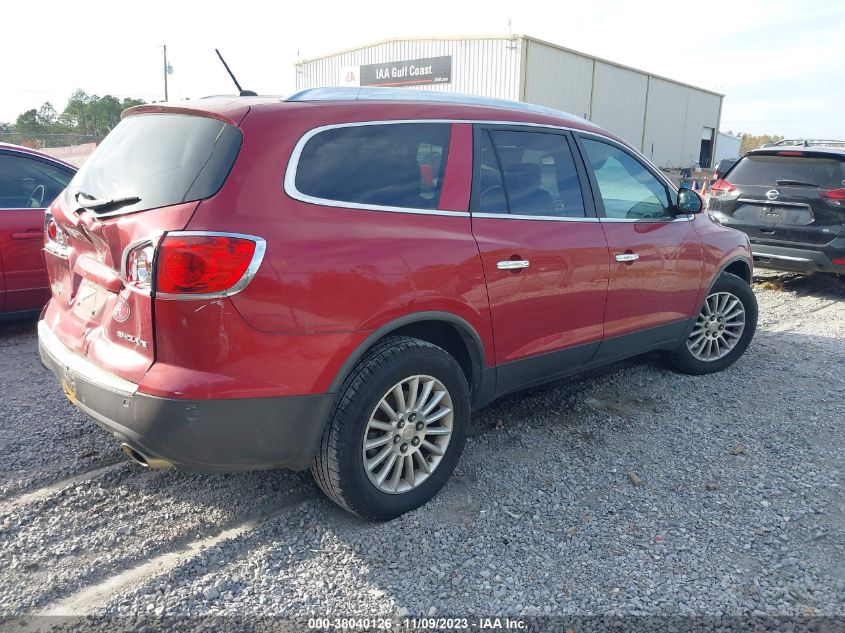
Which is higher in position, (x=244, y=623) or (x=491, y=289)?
(x=491, y=289)

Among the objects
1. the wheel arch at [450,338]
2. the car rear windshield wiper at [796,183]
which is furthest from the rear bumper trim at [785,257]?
the wheel arch at [450,338]

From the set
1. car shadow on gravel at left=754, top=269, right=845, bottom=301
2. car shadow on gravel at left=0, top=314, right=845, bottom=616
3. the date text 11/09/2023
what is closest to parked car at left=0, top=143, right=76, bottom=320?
car shadow on gravel at left=0, top=314, right=845, bottom=616

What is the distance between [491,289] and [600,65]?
84.8 feet

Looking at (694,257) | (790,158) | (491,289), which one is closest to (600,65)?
(790,158)

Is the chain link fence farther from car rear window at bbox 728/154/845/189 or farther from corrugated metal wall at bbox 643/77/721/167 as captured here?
corrugated metal wall at bbox 643/77/721/167

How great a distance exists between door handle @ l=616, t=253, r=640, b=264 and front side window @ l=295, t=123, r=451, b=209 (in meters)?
1.38

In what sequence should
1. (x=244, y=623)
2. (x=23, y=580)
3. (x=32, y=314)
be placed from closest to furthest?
(x=244, y=623) < (x=23, y=580) < (x=32, y=314)

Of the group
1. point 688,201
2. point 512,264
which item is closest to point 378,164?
point 512,264

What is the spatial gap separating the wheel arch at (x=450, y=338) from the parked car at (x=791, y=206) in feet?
19.2

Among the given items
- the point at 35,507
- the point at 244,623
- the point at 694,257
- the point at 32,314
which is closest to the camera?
the point at 244,623

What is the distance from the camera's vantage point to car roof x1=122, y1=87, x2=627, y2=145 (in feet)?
9.09

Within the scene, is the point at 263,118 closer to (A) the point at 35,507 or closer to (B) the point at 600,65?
(A) the point at 35,507

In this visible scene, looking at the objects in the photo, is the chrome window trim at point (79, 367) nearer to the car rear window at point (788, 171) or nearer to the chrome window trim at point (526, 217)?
the chrome window trim at point (526, 217)

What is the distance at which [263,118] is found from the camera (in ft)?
8.75
